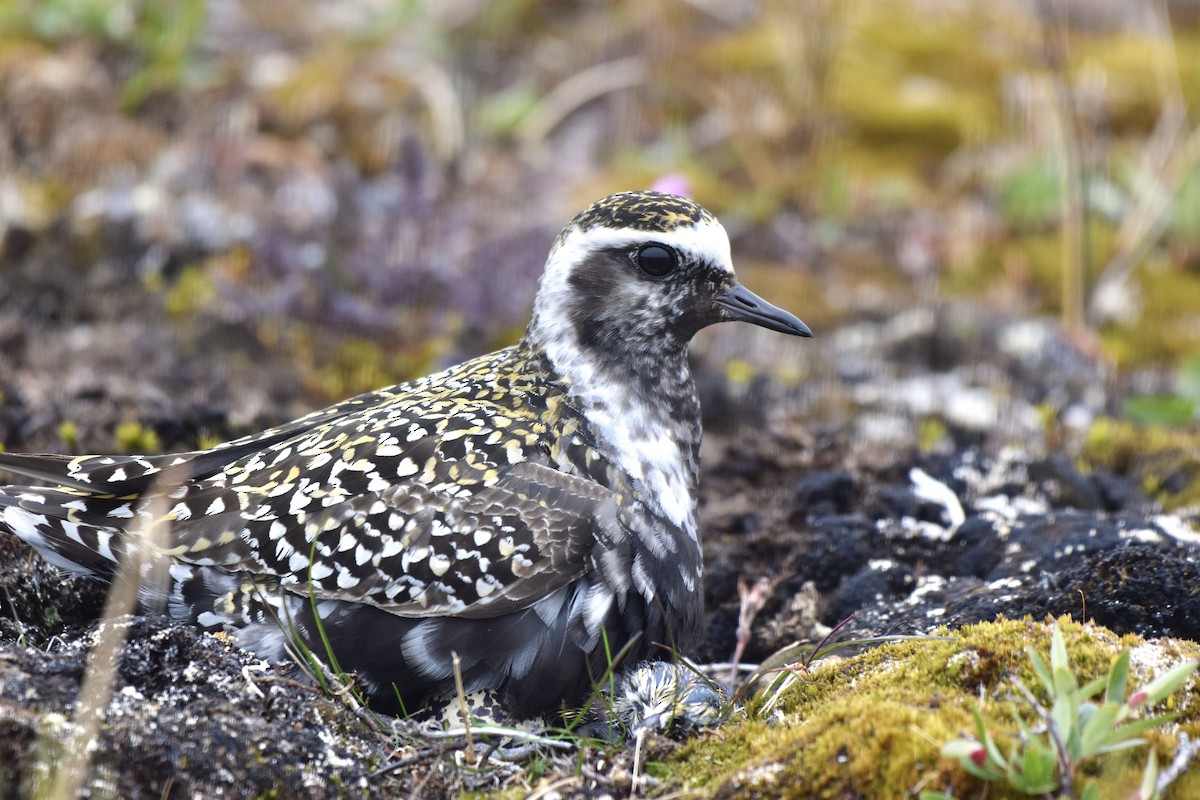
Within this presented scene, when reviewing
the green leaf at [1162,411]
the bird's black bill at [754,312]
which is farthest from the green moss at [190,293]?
the green leaf at [1162,411]

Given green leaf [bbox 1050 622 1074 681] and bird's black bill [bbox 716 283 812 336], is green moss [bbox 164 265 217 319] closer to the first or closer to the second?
bird's black bill [bbox 716 283 812 336]

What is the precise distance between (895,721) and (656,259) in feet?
6.82

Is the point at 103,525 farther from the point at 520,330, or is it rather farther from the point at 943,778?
the point at 520,330

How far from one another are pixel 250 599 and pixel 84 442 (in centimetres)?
218

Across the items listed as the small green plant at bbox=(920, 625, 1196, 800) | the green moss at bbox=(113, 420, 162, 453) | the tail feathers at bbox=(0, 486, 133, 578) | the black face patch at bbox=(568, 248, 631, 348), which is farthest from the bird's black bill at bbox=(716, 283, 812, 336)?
the green moss at bbox=(113, 420, 162, 453)

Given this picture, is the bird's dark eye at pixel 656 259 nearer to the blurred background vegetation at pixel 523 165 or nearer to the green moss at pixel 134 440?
the blurred background vegetation at pixel 523 165

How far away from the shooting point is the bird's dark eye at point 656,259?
4.57 m

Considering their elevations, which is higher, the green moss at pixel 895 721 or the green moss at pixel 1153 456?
the green moss at pixel 895 721

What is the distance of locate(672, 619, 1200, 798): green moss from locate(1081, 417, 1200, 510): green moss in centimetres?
267

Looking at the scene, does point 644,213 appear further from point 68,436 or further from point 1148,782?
point 68,436

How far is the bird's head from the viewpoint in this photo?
4.57m

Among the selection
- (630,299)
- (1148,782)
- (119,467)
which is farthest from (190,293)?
(1148,782)

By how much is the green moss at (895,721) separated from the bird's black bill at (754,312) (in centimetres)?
140

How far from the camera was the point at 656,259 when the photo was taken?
4578 mm
